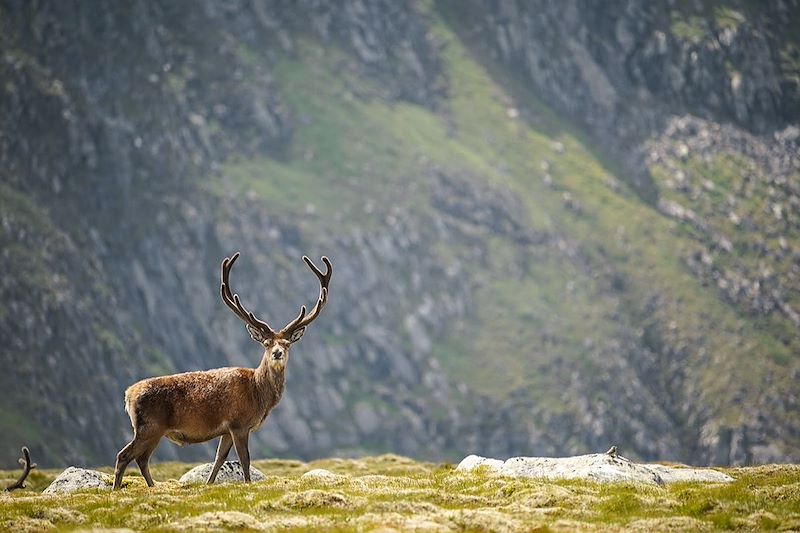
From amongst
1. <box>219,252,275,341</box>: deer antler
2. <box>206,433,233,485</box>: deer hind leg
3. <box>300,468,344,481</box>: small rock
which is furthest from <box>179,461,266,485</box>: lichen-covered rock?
<box>219,252,275,341</box>: deer antler

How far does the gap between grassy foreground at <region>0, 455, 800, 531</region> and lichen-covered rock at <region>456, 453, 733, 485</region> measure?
135cm

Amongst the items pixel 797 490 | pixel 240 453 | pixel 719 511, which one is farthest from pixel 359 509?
pixel 797 490

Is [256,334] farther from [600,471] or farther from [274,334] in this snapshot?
[600,471]

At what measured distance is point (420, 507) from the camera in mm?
34031

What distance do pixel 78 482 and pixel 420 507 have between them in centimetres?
1545

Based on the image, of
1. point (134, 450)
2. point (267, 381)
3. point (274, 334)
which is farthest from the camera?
point (274, 334)

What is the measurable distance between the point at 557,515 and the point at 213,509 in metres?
9.91

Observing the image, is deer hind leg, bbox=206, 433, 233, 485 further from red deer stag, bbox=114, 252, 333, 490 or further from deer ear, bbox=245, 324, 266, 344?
deer ear, bbox=245, 324, 266, 344

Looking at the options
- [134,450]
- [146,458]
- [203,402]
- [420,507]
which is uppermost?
[420,507]

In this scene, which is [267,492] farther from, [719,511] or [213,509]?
[719,511]

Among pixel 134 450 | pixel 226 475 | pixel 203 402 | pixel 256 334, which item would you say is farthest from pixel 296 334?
pixel 134 450

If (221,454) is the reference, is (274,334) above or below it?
above

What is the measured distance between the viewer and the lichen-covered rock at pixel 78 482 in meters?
42.3

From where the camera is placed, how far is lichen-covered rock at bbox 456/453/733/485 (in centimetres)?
4138
